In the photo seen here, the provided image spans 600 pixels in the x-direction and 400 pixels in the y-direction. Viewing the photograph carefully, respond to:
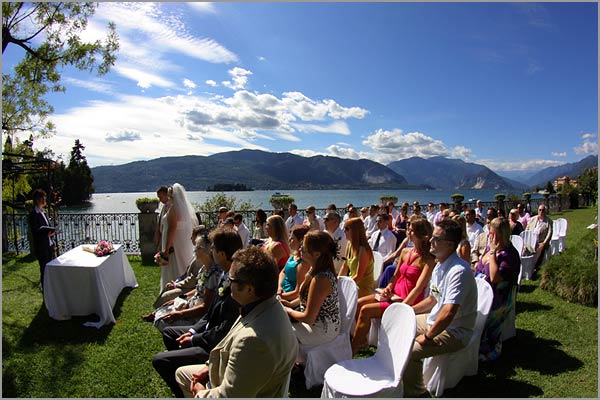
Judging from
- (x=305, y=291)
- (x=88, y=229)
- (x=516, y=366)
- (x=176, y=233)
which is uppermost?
(x=176, y=233)

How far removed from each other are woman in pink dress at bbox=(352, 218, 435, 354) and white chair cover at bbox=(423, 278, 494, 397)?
2.04ft

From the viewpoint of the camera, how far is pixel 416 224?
412 centimetres

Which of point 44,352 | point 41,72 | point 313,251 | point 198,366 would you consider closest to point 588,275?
point 313,251

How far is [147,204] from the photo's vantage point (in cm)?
1056

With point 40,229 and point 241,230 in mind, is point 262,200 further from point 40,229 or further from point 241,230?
point 40,229

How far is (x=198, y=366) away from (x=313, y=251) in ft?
4.52

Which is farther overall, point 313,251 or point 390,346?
point 313,251

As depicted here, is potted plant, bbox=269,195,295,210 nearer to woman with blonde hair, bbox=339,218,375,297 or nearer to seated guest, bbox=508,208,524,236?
seated guest, bbox=508,208,524,236

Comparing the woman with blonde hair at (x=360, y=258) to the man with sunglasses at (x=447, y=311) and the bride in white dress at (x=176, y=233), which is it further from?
the bride in white dress at (x=176, y=233)

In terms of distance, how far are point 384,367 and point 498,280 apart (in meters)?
2.19

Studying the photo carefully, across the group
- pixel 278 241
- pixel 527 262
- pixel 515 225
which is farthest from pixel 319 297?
pixel 515 225

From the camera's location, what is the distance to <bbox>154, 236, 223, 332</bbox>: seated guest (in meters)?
3.54

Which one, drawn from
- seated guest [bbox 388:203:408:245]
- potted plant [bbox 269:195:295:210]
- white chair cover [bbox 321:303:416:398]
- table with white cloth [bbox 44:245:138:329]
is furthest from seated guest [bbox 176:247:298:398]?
potted plant [bbox 269:195:295:210]

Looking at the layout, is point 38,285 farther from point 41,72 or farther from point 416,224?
point 416,224
